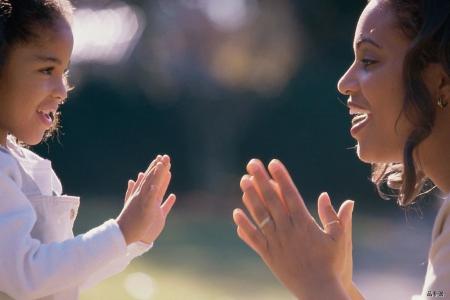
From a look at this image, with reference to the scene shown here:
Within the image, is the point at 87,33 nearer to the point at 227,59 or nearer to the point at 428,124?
the point at 227,59

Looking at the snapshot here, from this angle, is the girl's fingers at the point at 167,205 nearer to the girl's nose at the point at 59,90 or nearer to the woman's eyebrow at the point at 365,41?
the girl's nose at the point at 59,90

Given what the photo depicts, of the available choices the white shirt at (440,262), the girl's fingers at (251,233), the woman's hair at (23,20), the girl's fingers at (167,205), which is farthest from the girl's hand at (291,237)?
the woman's hair at (23,20)

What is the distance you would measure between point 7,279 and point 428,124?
111cm

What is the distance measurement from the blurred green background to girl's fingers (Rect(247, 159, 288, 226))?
5679mm

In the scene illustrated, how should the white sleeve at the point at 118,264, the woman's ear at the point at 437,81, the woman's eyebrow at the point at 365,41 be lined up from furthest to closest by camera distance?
the white sleeve at the point at 118,264 → the woman's eyebrow at the point at 365,41 → the woman's ear at the point at 437,81

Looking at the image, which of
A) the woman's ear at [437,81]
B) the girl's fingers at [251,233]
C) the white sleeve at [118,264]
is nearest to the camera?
the girl's fingers at [251,233]

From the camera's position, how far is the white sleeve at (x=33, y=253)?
2154mm

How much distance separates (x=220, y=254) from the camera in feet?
22.5

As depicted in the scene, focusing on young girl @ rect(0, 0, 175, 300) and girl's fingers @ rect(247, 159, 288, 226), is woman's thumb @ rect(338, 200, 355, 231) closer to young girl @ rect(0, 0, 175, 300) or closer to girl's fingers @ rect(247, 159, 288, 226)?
girl's fingers @ rect(247, 159, 288, 226)

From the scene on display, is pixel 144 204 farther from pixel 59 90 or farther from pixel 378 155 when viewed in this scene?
pixel 378 155

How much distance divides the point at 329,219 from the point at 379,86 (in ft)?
1.28

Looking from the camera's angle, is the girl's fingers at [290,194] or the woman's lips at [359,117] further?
the woman's lips at [359,117]

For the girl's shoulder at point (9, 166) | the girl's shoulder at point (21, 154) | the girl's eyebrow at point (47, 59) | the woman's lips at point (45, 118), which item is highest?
the girl's eyebrow at point (47, 59)

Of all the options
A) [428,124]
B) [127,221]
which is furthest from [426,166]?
[127,221]
